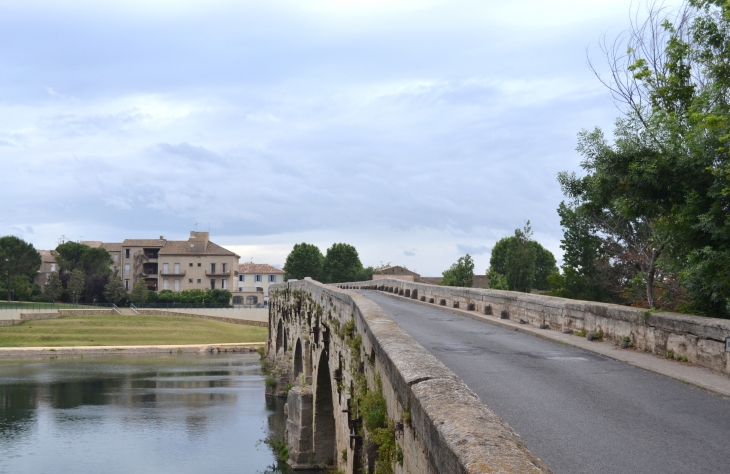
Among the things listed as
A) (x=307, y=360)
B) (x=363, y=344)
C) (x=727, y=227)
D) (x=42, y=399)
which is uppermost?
(x=727, y=227)

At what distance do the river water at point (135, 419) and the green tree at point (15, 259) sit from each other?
41.4 metres

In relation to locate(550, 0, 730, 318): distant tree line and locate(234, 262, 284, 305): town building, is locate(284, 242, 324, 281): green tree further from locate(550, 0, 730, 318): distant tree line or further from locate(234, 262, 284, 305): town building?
locate(550, 0, 730, 318): distant tree line

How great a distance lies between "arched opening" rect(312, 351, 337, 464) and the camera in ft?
74.9

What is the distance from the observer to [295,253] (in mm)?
99812

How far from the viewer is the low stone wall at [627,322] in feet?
31.8

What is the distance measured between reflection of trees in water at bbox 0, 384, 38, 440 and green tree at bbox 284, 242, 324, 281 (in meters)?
58.1

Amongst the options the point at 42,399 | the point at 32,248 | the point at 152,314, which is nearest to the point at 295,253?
the point at 152,314

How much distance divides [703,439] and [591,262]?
103 feet

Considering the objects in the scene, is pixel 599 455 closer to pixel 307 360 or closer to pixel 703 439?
pixel 703 439

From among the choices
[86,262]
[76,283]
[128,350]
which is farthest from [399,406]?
[86,262]

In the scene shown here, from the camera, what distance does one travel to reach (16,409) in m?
34.7

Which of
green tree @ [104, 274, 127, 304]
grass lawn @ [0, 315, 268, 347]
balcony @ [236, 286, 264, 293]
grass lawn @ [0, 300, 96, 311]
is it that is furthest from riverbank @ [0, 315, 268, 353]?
balcony @ [236, 286, 264, 293]

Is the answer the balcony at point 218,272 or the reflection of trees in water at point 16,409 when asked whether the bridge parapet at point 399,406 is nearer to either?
the reflection of trees in water at point 16,409

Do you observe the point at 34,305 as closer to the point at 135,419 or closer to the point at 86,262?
the point at 86,262
